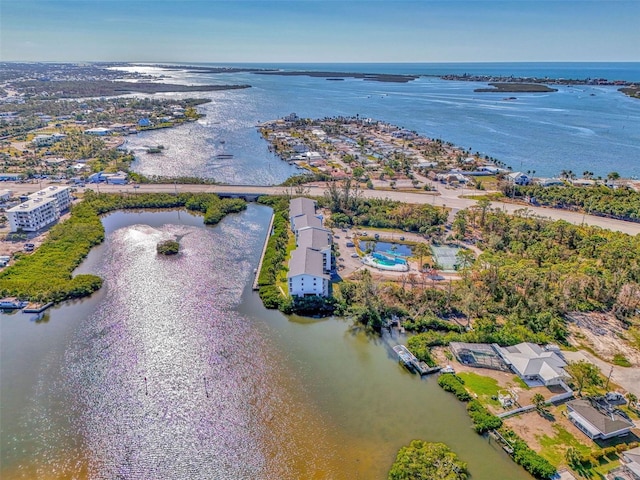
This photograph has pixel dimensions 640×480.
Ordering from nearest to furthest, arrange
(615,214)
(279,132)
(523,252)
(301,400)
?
1. (301,400)
2. (523,252)
3. (615,214)
4. (279,132)

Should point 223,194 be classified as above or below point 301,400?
above

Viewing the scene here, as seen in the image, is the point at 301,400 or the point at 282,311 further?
the point at 282,311

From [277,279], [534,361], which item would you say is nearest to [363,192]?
[277,279]

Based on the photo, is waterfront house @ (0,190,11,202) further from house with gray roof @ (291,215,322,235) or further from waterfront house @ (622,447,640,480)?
waterfront house @ (622,447,640,480)

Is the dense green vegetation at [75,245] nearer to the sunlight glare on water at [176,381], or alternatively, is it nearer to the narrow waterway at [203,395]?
the narrow waterway at [203,395]

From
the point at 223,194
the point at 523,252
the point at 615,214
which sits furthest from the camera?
the point at 223,194

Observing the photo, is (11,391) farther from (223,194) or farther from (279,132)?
(279,132)

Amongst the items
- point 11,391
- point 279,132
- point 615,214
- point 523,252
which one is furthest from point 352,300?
point 279,132

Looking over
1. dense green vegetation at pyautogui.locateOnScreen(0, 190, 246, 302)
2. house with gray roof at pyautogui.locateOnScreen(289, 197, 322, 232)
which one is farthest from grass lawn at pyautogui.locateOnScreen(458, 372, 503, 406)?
dense green vegetation at pyautogui.locateOnScreen(0, 190, 246, 302)
